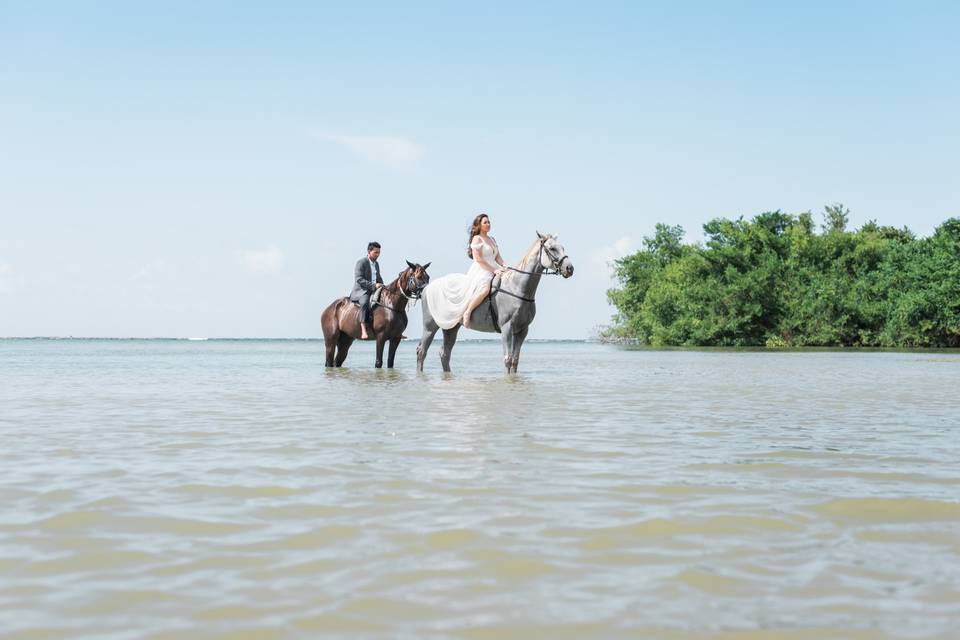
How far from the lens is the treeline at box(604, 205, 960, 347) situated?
177 ft

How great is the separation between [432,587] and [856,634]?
4.35 ft

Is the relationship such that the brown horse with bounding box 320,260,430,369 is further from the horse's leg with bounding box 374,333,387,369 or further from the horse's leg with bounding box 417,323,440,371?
the horse's leg with bounding box 417,323,440,371

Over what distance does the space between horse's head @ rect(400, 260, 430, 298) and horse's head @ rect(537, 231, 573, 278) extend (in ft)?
11.3

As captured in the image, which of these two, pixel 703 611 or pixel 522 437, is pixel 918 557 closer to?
pixel 703 611

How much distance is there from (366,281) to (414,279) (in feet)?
3.93

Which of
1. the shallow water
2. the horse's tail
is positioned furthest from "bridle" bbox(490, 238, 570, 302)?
the shallow water

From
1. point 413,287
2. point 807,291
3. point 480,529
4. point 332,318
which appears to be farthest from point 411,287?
point 807,291

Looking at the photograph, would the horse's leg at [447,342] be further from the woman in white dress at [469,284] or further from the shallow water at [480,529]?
the shallow water at [480,529]

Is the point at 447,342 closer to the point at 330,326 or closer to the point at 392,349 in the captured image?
the point at 392,349

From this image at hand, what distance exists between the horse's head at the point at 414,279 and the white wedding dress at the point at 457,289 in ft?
2.18

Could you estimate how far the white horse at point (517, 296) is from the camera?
16.0 meters

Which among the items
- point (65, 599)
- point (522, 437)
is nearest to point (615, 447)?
point (522, 437)

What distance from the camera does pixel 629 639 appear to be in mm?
2637

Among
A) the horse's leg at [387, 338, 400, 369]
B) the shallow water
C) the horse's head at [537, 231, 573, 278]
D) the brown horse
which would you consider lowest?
the shallow water
